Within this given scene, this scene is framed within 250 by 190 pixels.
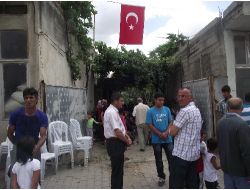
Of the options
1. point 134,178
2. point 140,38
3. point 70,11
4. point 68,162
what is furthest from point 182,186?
point 70,11

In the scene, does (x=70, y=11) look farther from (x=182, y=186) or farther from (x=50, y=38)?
(x=182, y=186)

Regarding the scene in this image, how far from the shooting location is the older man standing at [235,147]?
4.68 metres

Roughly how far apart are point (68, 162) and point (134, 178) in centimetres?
235

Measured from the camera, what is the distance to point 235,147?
15.7 feet

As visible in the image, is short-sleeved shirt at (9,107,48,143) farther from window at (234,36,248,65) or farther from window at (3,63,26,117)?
window at (234,36,248,65)

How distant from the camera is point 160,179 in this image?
7.70 metres

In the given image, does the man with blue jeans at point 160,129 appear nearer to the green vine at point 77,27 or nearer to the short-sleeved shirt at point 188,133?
the short-sleeved shirt at point 188,133

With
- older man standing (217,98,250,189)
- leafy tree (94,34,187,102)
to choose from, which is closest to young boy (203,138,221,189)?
older man standing (217,98,250,189)

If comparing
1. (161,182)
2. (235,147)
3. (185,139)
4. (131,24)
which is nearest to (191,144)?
(185,139)

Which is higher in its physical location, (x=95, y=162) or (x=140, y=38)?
(x=140, y=38)

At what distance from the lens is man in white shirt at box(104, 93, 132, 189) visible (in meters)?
6.39

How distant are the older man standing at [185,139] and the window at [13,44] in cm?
506

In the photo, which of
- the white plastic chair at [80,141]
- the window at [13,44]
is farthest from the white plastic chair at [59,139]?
Result: the window at [13,44]

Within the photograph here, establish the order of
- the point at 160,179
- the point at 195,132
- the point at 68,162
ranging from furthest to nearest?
1. the point at 68,162
2. the point at 160,179
3. the point at 195,132
